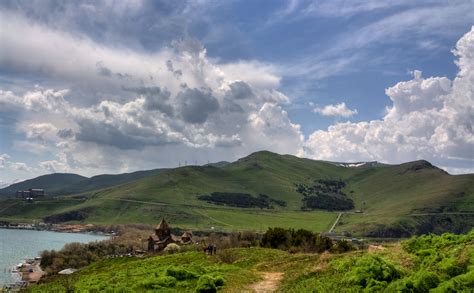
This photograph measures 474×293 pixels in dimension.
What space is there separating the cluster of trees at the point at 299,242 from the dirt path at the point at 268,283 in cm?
1953

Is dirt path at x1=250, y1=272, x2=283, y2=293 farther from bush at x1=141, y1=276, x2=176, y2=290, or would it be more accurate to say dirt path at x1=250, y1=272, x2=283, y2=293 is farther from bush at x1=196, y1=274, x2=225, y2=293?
bush at x1=141, y1=276, x2=176, y2=290

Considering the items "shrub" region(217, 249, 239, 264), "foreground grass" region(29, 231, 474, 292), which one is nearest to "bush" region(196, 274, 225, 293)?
"foreground grass" region(29, 231, 474, 292)

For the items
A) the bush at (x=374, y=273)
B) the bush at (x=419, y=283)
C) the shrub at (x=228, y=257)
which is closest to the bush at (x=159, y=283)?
the bush at (x=374, y=273)

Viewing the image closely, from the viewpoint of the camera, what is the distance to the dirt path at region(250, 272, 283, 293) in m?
29.0

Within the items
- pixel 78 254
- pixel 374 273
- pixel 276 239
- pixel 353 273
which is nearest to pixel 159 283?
pixel 353 273

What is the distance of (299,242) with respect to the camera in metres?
60.6

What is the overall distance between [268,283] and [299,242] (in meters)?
30.2

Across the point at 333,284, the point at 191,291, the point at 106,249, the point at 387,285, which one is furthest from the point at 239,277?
the point at 106,249

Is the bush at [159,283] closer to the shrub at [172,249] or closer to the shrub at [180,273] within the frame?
the shrub at [180,273]

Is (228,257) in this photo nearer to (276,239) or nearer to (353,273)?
(276,239)

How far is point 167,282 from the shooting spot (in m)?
29.4

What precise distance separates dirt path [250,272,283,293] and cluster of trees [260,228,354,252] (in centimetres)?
1953

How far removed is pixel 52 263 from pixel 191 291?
113843mm

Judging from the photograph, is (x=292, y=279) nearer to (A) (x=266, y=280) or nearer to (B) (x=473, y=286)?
(A) (x=266, y=280)
